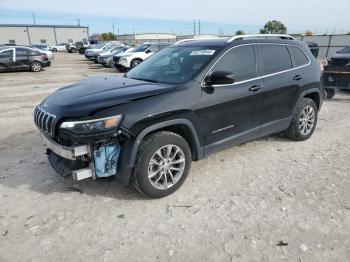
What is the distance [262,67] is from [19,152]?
163 inches

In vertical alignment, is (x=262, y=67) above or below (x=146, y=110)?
above

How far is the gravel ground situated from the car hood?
1.10 m

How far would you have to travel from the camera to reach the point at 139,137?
351 cm

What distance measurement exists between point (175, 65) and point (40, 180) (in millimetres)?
2424

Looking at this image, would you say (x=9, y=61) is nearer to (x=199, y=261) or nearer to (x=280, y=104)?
(x=280, y=104)

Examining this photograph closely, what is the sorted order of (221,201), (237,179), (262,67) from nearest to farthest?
1. (221,201)
2. (237,179)
3. (262,67)

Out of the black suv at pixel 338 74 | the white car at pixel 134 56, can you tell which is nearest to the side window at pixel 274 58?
the black suv at pixel 338 74

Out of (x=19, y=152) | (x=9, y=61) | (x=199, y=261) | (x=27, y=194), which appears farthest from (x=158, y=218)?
(x=9, y=61)

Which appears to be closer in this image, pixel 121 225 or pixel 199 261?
pixel 199 261

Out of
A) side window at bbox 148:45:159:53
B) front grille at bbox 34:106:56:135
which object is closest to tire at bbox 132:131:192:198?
front grille at bbox 34:106:56:135

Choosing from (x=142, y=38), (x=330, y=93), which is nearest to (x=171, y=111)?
(x=330, y=93)

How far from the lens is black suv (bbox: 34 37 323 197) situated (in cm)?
347

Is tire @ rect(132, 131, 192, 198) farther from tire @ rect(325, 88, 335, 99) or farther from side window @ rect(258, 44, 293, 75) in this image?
tire @ rect(325, 88, 335, 99)

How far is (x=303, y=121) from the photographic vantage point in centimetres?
568
